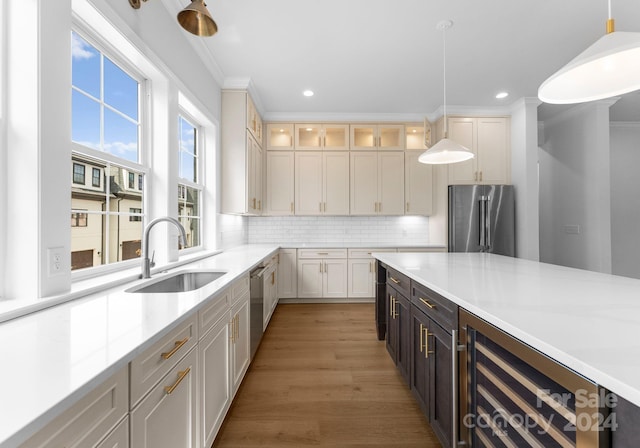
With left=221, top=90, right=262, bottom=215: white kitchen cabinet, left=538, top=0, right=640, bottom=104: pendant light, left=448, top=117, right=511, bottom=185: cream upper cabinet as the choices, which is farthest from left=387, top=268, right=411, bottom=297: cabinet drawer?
left=448, top=117, right=511, bottom=185: cream upper cabinet

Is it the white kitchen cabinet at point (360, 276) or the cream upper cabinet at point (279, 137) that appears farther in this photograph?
the cream upper cabinet at point (279, 137)

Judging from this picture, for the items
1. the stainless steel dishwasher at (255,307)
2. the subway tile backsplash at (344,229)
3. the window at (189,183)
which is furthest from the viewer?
the subway tile backsplash at (344,229)

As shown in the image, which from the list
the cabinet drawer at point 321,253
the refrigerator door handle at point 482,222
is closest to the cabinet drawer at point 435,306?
the cabinet drawer at point 321,253

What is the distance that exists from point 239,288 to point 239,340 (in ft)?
1.20

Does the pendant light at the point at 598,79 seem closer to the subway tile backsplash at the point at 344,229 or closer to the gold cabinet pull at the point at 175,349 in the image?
the gold cabinet pull at the point at 175,349

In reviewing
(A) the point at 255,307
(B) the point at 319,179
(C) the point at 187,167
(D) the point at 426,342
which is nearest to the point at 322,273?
(B) the point at 319,179

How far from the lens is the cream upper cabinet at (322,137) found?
4.56 meters

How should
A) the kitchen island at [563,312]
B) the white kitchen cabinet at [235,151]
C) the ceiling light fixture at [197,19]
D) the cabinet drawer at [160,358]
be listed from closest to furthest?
the kitchen island at [563,312]
the cabinet drawer at [160,358]
the ceiling light fixture at [197,19]
the white kitchen cabinet at [235,151]

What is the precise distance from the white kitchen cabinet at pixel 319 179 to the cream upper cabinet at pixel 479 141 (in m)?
1.63

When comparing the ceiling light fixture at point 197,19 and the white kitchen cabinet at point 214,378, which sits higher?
the ceiling light fixture at point 197,19

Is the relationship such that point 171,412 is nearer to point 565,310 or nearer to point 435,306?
point 435,306

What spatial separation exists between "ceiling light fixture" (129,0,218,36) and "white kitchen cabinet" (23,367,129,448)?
4.82 ft

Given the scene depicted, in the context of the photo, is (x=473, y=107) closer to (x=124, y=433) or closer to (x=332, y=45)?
(x=332, y=45)

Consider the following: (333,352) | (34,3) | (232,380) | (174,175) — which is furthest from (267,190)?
(34,3)
